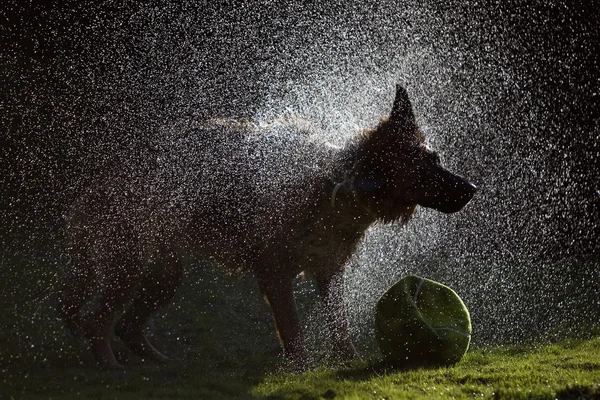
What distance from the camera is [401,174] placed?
495 centimetres

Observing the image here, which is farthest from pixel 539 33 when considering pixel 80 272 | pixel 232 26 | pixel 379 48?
pixel 80 272

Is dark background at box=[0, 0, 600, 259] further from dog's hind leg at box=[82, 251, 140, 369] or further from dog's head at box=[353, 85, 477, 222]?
dog's head at box=[353, 85, 477, 222]

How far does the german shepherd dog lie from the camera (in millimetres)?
4992

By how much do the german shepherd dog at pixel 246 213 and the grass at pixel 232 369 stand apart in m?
0.41

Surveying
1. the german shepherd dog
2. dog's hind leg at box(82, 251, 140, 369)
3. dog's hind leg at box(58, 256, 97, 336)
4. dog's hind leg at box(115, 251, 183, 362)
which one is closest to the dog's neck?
the german shepherd dog

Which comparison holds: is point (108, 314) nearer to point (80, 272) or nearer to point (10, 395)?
point (80, 272)

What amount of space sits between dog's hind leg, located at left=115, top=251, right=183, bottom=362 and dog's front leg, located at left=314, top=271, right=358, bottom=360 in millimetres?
1427

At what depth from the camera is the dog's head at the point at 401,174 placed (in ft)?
16.1

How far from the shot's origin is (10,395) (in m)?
3.88

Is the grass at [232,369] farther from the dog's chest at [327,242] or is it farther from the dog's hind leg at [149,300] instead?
the dog's chest at [327,242]

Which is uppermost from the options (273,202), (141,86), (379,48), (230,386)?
(141,86)

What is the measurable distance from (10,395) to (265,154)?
8.73ft

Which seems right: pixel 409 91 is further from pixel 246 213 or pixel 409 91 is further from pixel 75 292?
pixel 75 292

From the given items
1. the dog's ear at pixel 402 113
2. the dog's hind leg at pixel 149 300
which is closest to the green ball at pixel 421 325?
the dog's ear at pixel 402 113
